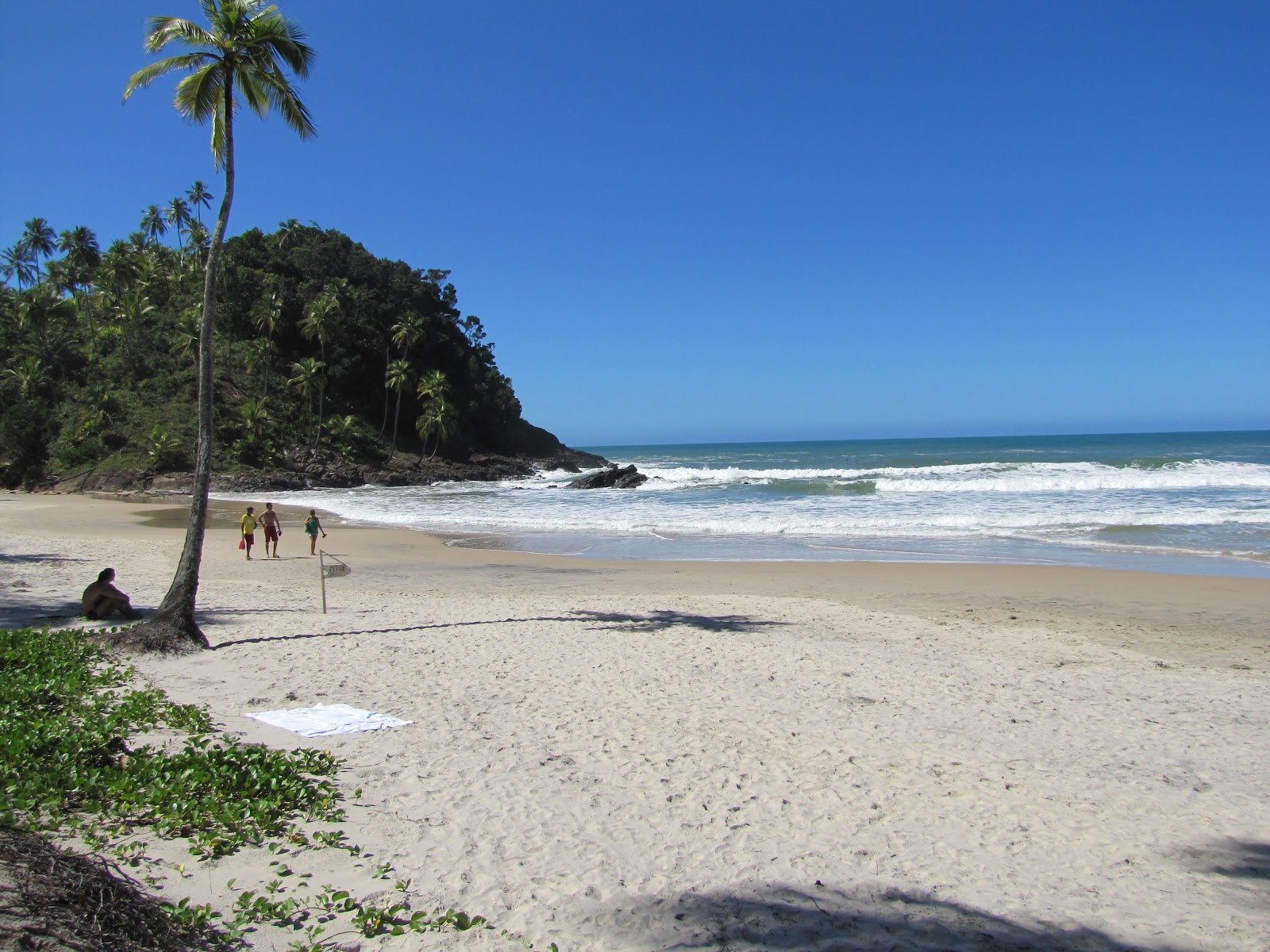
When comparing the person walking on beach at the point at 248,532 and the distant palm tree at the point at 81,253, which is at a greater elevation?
the distant palm tree at the point at 81,253

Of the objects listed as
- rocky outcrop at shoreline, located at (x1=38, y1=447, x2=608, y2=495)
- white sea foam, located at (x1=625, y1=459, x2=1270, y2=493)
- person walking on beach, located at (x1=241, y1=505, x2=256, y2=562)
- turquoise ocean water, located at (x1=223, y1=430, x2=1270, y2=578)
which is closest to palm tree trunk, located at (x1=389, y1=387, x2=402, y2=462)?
rocky outcrop at shoreline, located at (x1=38, y1=447, x2=608, y2=495)

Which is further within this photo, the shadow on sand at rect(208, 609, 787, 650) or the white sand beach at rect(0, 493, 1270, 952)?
the shadow on sand at rect(208, 609, 787, 650)

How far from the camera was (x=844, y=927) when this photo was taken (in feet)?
13.0

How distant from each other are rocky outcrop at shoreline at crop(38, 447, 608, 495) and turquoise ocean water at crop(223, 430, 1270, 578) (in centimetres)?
250

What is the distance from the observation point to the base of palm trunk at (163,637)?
9.05 meters

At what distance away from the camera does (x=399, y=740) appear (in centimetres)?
630

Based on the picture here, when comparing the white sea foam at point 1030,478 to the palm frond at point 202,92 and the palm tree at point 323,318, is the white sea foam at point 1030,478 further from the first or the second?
the palm frond at point 202,92

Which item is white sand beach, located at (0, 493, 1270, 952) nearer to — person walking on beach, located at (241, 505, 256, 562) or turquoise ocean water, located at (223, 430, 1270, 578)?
person walking on beach, located at (241, 505, 256, 562)

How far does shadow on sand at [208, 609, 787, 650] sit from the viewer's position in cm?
1076

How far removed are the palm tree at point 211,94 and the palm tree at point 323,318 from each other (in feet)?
155

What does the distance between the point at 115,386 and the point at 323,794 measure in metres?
→ 60.1

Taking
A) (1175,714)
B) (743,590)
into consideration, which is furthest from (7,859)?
(743,590)

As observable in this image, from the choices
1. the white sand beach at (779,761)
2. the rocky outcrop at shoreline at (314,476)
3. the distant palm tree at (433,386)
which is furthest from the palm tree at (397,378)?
the white sand beach at (779,761)

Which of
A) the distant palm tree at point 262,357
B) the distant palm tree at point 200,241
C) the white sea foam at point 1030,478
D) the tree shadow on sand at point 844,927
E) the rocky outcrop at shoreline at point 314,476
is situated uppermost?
the distant palm tree at point 200,241
